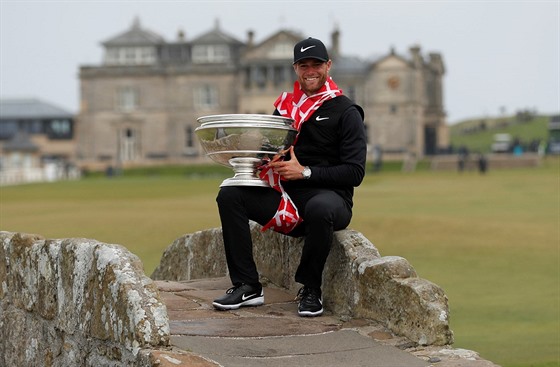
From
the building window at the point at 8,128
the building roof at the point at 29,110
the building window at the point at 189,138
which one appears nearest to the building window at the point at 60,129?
the building roof at the point at 29,110

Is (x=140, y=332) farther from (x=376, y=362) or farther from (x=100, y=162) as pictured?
(x=100, y=162)

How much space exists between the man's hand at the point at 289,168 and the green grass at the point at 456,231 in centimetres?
352

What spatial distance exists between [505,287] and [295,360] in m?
10.3

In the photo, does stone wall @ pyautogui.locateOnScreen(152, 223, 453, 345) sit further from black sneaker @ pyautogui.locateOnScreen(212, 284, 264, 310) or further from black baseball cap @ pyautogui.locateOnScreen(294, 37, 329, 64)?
black baseball cap @ pyautogui.locateOnScreen(294, 37, 329, 64)

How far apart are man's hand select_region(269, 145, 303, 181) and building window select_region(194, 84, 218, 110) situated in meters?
90.9

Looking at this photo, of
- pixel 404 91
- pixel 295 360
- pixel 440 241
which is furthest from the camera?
pixel 404 91

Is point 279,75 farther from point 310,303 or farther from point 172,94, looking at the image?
point 310,303

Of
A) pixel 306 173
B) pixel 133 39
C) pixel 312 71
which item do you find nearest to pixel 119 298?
pixel 306 173

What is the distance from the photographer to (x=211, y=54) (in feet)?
324

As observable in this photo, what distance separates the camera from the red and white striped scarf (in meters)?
7.66

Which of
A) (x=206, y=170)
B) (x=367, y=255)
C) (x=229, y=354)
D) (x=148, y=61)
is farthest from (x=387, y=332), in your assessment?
(x=148, y=61)

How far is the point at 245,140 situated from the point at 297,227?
765mm

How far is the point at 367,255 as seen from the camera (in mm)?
7191

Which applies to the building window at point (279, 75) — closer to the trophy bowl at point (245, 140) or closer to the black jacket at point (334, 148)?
the black jacket at point (334, 148)
